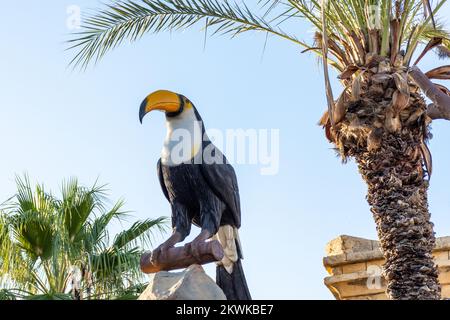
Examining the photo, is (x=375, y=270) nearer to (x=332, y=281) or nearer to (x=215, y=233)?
(x=332, y=281)

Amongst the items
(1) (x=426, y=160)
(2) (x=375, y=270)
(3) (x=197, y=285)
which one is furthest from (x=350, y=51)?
(3) (x=197, y=285)

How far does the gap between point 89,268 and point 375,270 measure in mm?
3218

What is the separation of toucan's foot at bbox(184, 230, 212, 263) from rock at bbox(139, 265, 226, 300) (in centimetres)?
9

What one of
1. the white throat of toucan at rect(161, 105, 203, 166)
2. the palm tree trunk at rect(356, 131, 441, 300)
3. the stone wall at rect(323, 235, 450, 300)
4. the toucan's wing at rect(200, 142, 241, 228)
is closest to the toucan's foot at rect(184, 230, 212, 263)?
the toucan's wing at rect(200, 142, 241, 228)

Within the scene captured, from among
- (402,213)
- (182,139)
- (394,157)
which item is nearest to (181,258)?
(182,139)

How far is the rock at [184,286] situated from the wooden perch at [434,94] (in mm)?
3578

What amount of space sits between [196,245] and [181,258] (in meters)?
0.14

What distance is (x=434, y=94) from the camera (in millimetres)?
7242

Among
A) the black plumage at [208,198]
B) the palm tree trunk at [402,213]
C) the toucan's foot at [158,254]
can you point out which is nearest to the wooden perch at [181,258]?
the toucan's foot at [158,254]

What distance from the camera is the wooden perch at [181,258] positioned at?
4613mm

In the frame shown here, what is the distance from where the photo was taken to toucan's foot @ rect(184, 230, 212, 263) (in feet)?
15.2

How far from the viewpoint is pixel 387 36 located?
296 inches
